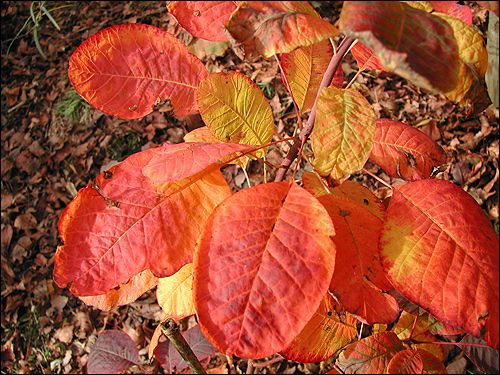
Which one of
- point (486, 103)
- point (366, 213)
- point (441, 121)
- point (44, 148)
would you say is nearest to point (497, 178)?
point (441, 121)

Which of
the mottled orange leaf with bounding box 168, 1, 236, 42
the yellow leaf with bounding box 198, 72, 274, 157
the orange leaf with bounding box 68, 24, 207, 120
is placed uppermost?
the mottled orange leaf with bounding box 168, 1, 236, 42

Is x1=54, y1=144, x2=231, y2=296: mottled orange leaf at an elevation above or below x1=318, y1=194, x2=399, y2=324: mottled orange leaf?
above

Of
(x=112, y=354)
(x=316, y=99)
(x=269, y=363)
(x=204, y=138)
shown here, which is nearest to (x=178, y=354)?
(x=112, y=354)

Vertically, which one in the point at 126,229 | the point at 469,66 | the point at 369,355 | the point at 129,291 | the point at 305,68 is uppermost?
the point at 469,66

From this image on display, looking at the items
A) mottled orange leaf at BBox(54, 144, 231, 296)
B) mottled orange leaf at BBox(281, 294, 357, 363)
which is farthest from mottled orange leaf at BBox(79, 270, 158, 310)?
mottled orange leaf at BBox(281, 294, 357, 363)

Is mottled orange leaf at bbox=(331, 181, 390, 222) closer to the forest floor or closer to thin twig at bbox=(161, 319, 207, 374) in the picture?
thin twig at bbox=(161, 319, 207, 374)

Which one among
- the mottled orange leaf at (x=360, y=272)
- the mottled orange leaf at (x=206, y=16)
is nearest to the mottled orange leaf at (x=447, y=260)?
the mottled orange leaf at (x=360, y=272)

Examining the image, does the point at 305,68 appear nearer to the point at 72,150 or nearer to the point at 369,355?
the point at 369,355
